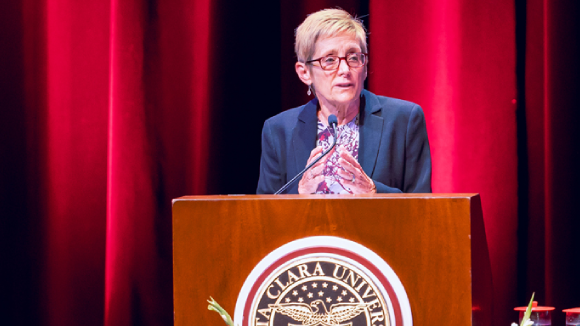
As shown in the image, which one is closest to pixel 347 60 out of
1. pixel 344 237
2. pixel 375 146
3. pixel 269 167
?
pixel 375 146

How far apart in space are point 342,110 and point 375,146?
0.15 m

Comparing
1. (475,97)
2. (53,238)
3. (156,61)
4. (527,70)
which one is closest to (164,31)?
(156,61)

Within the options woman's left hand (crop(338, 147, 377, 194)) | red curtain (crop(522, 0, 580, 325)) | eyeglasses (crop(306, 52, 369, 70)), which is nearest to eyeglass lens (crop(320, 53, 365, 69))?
eyeglasses (crop(306, 52, 369, 70))

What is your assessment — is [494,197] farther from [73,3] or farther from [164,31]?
[73,3]

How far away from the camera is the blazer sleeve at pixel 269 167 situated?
1.70 m

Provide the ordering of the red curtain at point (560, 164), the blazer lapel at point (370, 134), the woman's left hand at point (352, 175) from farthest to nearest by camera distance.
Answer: the red curtain at point (560, 164) → the blazer lapel at point (370, 134) → the woman's left hand at point (352, 175)

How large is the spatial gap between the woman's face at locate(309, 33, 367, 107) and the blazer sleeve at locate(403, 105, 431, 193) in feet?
0.56

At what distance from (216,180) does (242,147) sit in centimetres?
16

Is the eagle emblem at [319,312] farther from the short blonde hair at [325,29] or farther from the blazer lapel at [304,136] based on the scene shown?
the short blonde hair at [325,29]

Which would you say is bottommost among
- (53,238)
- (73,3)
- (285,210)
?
(53,238)

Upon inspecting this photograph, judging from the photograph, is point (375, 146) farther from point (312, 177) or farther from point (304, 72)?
point (312, 177)

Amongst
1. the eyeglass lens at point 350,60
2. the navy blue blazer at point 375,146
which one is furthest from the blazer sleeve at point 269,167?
the eyeglass lens at point 350,60

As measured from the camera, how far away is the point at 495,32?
7.22 ft

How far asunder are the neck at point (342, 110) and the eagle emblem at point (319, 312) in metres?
0.95
